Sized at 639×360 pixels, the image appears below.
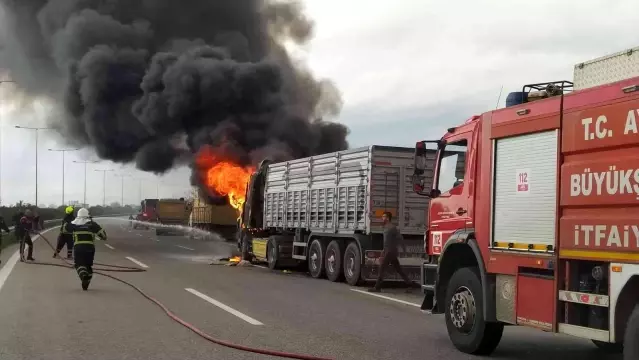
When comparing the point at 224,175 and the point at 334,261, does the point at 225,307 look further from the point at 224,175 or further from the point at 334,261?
the point at 224,175

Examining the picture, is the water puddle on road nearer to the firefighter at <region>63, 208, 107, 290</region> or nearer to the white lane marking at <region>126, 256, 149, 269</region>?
the white lane marking at <region>126, 256, 149, 269</region>

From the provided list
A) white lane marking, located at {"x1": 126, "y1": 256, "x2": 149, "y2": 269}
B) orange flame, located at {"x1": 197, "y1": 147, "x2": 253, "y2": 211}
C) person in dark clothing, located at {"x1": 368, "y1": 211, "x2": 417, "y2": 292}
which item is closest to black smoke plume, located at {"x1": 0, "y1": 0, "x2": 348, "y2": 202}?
orange flame, located at {"x1": 197, "y1": 147, "x2": 253, "y2": 211}

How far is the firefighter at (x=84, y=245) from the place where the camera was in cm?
1203

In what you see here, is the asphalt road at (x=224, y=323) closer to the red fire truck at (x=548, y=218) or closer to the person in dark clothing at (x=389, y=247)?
the person in dark clothing at (x=389, y=247)

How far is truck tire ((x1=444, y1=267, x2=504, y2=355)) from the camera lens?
688 cm

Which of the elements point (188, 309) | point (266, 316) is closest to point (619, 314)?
point (266, 316)

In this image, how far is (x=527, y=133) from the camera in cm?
640

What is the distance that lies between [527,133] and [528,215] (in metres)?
0.79

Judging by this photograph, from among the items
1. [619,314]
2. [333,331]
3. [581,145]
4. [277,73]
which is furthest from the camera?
[277,73]

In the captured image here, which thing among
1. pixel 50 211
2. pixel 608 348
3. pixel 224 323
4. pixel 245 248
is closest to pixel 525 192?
pixel 608 348

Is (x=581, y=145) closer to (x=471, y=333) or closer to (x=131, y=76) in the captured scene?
(x=471, y=333)

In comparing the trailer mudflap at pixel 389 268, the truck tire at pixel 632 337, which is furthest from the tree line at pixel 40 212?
the truck tire at pixel 632 337

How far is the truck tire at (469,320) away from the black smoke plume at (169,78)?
18929 millimetres

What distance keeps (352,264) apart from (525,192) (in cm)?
826
